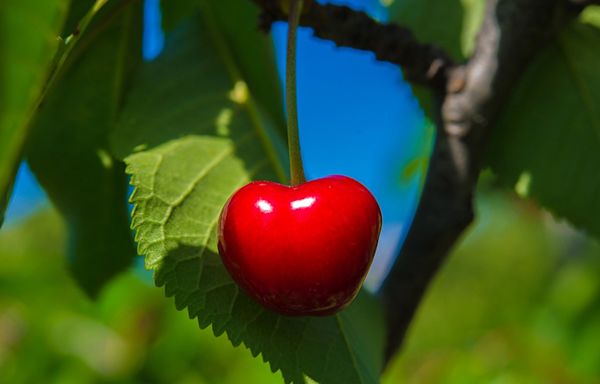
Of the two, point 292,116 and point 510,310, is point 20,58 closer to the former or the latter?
point 292,116

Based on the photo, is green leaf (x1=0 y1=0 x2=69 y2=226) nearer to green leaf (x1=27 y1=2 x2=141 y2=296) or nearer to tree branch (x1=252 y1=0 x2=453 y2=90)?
tree branch (x1=252 y1=0 x2=453 y2=90)

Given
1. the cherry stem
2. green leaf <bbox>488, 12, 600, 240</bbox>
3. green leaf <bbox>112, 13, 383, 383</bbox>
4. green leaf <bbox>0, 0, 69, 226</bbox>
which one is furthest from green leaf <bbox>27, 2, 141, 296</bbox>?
green leaf <bbox>0, 0, 69, 226</bbox>

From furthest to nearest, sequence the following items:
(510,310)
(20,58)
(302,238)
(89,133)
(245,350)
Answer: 1. (510,310)
2. (245,350)
3. (89,133)
4. (302,238)
5. (20,58)

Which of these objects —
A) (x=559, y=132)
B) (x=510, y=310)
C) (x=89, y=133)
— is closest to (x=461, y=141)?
(x=559, y=132)

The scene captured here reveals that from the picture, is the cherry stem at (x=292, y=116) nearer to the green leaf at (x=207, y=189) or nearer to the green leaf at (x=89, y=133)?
the green leaf at (x=207, y=189)

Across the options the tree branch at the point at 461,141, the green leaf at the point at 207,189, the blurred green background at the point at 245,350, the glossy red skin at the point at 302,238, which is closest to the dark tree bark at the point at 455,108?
the tree branch at the point at 461,141

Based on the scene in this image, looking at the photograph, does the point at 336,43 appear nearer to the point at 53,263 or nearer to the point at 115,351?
the point at 115,351
